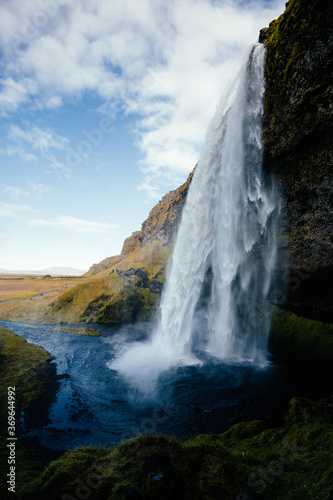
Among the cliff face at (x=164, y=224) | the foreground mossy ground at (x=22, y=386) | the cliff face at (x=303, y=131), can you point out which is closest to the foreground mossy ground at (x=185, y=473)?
the foreground mossy ground at (x=22, y=386)

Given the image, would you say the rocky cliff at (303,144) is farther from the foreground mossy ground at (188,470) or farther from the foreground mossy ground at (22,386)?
the foreground mossy ground at (22,386)

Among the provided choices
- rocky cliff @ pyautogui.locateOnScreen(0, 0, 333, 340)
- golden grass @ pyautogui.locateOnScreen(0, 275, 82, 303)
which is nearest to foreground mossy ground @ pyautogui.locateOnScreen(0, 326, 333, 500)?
rocky cliff @ pyautogui.locateOnScreen(0, 0, 333, 340)

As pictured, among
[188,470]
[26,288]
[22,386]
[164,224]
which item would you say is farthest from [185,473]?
[26,288]

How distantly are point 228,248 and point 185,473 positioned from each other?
1669cm

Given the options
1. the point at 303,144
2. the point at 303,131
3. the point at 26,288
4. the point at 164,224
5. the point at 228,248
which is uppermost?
the point at 164,224

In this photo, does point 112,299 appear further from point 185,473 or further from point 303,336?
point 185,473

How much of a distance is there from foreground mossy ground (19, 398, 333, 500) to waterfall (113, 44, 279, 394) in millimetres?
9737

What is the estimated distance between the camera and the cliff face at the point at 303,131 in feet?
40.6

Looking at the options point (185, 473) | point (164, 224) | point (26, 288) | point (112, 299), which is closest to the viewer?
point (185, 473)

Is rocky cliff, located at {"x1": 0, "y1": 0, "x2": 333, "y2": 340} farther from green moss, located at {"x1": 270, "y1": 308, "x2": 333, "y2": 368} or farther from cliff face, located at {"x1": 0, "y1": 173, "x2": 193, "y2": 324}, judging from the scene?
cliff face, located at {"x1": 0, "y1": 173, "x2": 193, "y2": 324}

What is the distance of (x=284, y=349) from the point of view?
22.1 m

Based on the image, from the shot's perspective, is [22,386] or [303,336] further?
[303,336]

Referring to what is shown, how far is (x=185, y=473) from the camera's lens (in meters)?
5.34

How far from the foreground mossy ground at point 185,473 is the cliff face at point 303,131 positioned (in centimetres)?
1190
